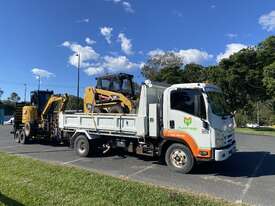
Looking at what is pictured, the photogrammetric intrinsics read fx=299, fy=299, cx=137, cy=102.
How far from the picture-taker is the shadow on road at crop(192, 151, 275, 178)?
8914mm

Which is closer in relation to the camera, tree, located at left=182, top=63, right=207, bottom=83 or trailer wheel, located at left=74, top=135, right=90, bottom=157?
trailer wheel, located at left=74, top=135, right=90, bottom=157

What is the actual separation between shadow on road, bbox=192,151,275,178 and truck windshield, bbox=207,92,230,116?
1.79 m

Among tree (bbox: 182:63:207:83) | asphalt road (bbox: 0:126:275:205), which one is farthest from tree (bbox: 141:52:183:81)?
asphalt road (bbox: 0:126:275:205)

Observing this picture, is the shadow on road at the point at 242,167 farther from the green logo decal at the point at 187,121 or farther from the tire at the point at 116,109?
the tire at the point at 116,109

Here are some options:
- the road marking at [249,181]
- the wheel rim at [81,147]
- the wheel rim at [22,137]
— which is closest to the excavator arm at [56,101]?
the wheel rim at [22,137]

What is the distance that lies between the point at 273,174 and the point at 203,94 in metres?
3.26

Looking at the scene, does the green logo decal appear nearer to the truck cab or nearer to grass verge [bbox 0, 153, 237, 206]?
the truck cab

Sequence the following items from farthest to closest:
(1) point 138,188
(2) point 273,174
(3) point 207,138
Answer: (2) point 273,174, (3) point 207,138, (1) point 138,188

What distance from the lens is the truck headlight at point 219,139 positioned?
8219mm

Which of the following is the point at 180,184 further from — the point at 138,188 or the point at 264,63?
the point at 264,63

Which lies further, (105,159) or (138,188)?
(105,159)

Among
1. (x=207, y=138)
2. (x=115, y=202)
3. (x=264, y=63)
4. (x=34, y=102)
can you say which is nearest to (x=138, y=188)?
(x=115, y=202)

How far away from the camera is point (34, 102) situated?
1717cm

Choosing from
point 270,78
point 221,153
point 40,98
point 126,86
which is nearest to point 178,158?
point 221,153
